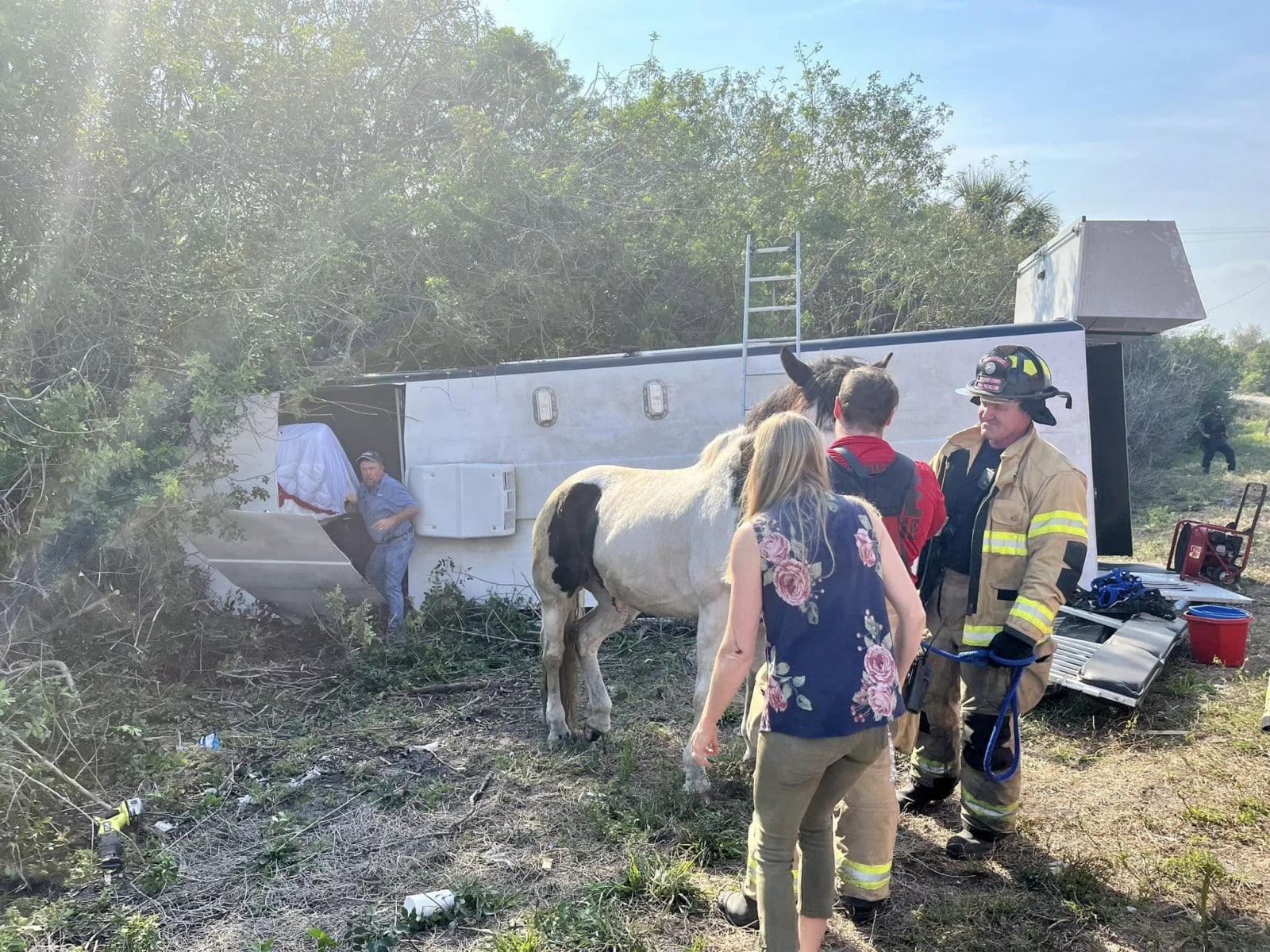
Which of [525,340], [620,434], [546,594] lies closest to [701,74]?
[525,340]

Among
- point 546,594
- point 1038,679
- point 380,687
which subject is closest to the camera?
point 1038,679

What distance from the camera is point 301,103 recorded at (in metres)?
8.76

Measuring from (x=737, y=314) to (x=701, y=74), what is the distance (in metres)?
7.09

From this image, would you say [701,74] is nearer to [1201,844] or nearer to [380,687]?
[380,687]

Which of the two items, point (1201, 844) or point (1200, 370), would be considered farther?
point (1200, 370)

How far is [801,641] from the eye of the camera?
97.0 inches

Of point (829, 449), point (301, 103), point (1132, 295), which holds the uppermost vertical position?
point (301, 103)

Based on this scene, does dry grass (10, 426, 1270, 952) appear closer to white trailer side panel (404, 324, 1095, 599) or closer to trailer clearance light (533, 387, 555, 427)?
white trailer side panel (404, 324, 1095, 599)

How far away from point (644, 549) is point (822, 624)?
7.86ft

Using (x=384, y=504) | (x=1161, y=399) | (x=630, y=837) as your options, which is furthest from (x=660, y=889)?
(x=1161, y=399)

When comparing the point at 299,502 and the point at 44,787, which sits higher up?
the point at 299,502

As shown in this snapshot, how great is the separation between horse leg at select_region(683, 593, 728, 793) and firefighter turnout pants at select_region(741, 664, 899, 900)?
1.14 m

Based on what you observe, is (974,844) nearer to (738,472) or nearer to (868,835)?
(868,835)

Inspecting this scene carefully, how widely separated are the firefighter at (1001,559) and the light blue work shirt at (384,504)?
5.03 m
